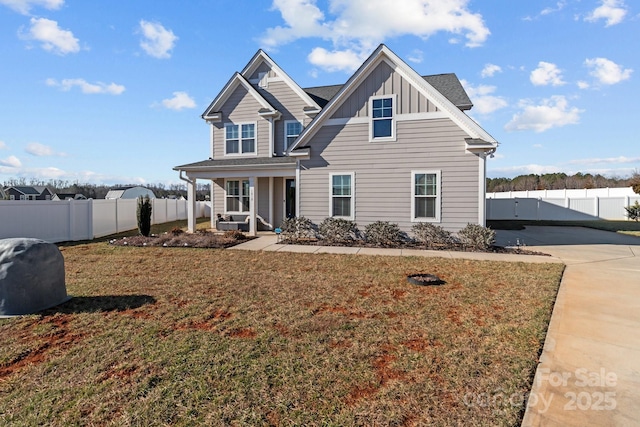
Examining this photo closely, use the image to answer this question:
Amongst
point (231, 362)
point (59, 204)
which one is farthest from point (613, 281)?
point (59, 204)

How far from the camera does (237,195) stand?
15.5 metres

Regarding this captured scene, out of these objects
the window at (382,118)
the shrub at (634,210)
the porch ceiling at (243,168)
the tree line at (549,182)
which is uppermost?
the tree line at (549,182)

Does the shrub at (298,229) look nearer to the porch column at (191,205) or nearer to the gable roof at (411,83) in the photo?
the gable roof at (411,83)

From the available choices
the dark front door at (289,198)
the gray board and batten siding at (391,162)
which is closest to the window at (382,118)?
the gray board and batten siding at (391,162)

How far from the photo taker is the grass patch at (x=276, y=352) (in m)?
2.48

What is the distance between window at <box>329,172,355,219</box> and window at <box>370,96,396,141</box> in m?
1.83

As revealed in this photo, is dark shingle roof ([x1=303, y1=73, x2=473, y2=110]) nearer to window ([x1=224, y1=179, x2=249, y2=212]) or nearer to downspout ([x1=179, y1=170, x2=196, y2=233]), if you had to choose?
window ([x1=224, y1=179, x2=249, y2=212])

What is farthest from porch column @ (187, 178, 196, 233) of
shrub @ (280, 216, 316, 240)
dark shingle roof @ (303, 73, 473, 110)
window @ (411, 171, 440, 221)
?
window @ (411, 171, 440, 221)

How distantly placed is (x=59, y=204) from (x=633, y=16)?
2058cm

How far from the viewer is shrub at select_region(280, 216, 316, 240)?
11.9m

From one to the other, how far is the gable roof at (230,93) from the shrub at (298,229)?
583 centimetres

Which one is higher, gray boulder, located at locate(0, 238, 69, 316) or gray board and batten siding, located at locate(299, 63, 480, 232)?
gray board and batten siding, located at locate(299, 63, 480, 232)

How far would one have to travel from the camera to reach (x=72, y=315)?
4621mm

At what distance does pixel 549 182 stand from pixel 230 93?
61529 millimetres
